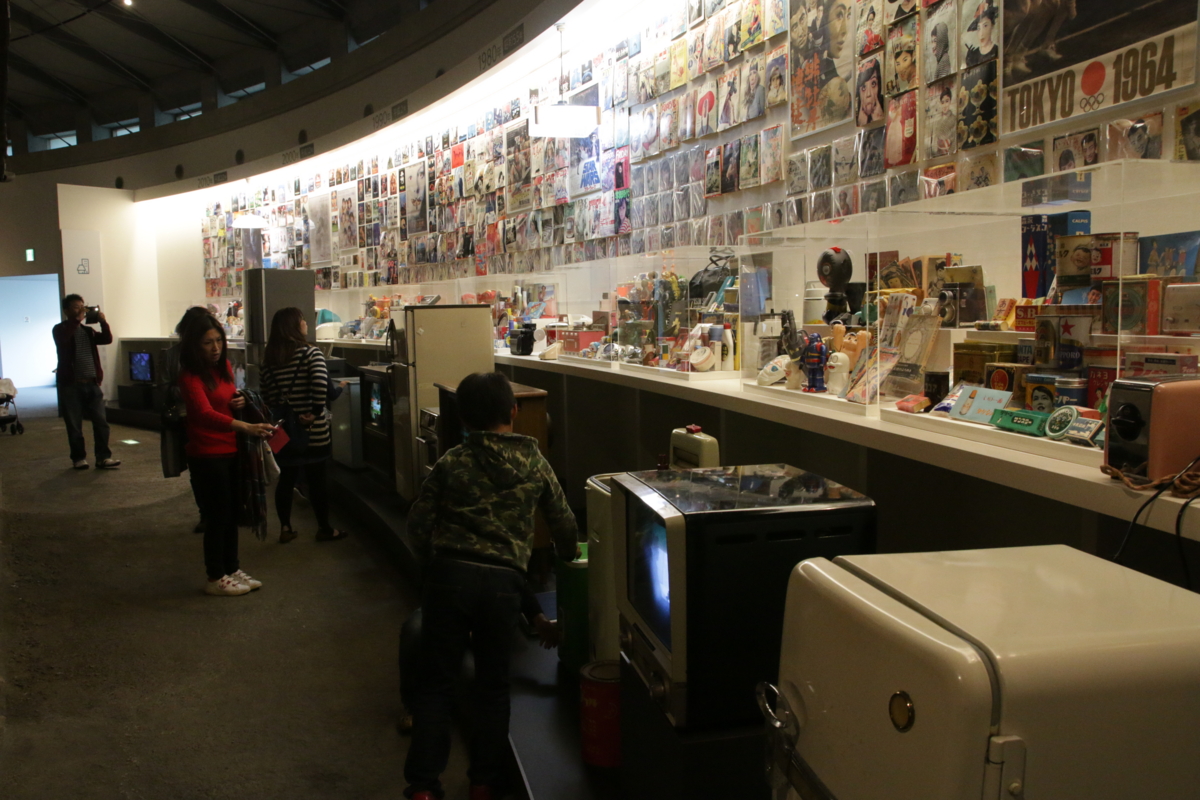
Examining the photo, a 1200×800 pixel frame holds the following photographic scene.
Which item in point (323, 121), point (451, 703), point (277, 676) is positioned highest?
point (323, 121)

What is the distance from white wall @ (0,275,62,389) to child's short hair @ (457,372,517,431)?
17691 millimetres

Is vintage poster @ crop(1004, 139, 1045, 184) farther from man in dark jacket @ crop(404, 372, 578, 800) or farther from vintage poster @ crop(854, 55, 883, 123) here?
man in dark jacket @ crop(404, 372, 578, 800)

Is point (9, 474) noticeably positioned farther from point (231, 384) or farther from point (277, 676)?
point (277, 676)

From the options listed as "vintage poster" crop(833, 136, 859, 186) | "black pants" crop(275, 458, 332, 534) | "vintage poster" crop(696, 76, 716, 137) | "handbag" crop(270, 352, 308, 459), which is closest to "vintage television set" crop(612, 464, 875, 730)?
"vintage poster" crop(833, 136, 859, 186)

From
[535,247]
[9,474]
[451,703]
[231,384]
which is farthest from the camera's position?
[9,474]

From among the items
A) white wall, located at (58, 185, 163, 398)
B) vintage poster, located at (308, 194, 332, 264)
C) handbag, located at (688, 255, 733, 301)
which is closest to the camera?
handbag, located at (688, 255, 733, 301)

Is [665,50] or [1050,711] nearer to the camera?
[1050,711]

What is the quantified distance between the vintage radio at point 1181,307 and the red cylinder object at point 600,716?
5.40 feet

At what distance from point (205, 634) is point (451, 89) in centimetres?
491

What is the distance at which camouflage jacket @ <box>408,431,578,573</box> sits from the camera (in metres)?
2.44

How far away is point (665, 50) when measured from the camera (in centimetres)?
513

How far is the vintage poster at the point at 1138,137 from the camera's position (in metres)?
2.49

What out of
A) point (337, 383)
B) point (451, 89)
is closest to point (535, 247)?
point (451, 89)

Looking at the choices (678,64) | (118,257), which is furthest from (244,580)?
Answer: (118,257)
